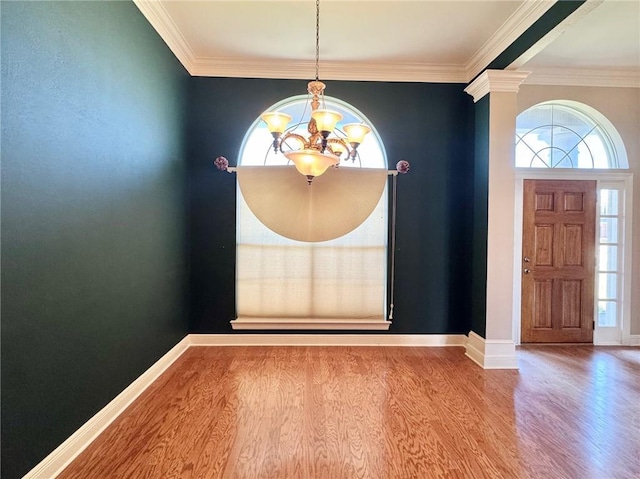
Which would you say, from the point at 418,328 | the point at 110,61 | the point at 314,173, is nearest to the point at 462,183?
the point at 418,328

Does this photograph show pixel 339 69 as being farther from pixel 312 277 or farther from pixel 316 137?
pixel 312 277

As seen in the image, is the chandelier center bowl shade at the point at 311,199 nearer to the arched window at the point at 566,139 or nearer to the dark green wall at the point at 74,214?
the dark green wall at the point at 74,214

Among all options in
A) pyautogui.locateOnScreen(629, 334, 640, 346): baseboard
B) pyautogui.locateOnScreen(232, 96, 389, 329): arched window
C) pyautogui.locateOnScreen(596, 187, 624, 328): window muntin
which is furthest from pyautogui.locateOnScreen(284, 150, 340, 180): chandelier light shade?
pyautogui.locateOnScreen(629, 334, 640, 346): baseboard

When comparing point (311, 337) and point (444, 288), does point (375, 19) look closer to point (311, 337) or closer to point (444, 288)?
point (444, 288)

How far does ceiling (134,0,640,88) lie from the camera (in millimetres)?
2545

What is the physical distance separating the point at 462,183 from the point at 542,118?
4.19 feet

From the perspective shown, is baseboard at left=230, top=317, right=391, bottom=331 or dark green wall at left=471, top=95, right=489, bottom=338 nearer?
dark green wall at left=471, top=95, right=489, bottom=338

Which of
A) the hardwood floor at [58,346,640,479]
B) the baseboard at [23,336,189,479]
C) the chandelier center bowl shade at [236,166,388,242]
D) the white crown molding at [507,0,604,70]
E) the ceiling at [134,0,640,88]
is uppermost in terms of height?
the ceiling at [134,0,640,88]

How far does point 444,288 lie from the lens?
360 cm

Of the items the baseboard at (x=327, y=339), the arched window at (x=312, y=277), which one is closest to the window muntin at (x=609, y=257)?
the baseboard at (x=327, y=339)

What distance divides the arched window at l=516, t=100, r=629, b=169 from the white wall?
0.07 meters

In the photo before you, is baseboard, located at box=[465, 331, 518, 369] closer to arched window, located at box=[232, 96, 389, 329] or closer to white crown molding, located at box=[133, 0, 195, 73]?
arched window, located at box=[232, 96, 389, 329]

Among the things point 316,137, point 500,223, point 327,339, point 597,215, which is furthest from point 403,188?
point 597,215

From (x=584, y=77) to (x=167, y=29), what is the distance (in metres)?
4.35
